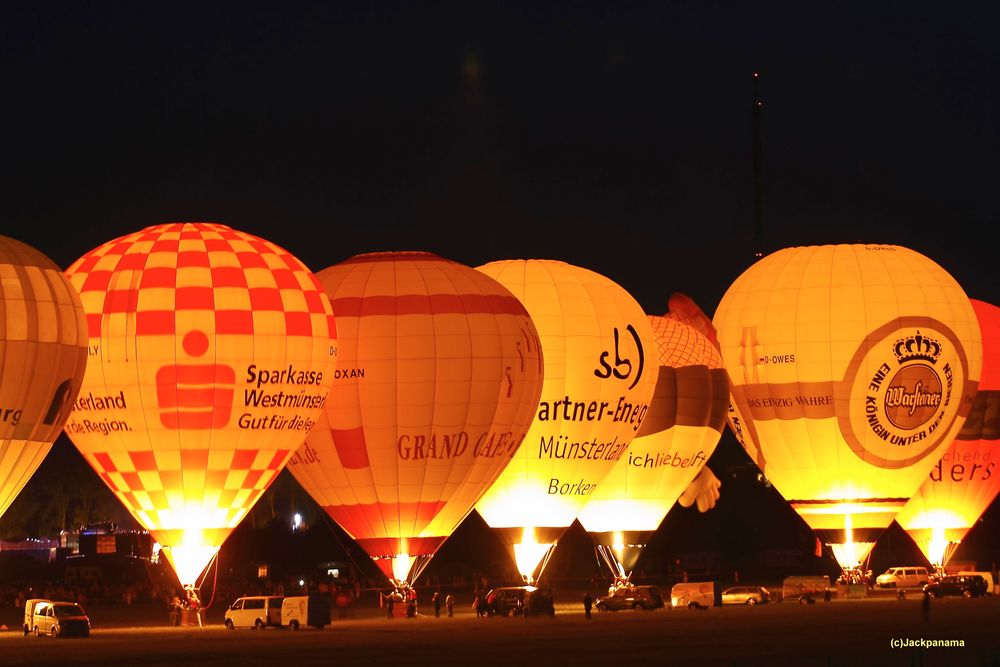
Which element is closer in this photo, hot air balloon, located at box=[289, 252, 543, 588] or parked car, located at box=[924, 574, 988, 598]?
hot air balloon, located at box=[289, 252, 543, 588]

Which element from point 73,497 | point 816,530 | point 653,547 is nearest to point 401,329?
point 816,530

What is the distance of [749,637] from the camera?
27.9 metres

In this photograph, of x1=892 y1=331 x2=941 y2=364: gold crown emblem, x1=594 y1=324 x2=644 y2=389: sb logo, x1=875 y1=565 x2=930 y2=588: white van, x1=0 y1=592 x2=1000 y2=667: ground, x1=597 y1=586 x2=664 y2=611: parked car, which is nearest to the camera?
x1=0 y1=592 x2=1000 y2=667: ground

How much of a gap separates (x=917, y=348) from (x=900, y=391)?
107cm

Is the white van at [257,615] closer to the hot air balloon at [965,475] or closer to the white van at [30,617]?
the white van at [30,617]

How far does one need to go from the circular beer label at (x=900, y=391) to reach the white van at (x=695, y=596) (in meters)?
4.86

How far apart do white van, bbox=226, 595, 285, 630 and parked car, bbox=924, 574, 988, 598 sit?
48.3 ft

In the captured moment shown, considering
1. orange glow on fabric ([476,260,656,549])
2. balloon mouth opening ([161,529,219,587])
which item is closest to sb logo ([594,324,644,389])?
orange glow on fabric ([476,260,656,549])

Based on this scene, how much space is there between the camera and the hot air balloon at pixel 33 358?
29.8 metres

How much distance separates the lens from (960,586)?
1623 inches

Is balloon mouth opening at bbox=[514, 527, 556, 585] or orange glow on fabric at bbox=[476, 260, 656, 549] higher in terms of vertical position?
orange glow on fabric at bbox=[476, 260, 656, 549]

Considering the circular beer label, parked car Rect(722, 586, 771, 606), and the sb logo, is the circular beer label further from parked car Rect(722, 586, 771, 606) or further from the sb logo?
the sb logo

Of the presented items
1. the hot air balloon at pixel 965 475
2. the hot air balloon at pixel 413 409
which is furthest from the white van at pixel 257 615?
the hot air balloon at pixel 965 475

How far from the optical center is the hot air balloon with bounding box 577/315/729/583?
41.5 m
